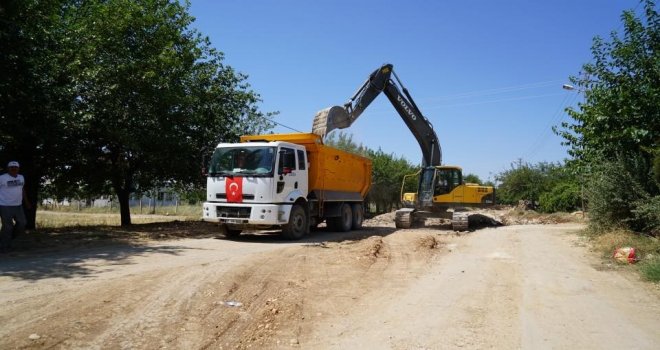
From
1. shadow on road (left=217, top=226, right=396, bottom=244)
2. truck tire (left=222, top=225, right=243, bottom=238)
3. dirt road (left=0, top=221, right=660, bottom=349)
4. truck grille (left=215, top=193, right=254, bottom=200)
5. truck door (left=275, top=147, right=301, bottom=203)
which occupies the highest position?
truck door (left=275, top=147, right=301, bottom=203)

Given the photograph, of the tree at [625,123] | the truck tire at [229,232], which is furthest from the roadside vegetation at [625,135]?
the truck tire at [229,232]

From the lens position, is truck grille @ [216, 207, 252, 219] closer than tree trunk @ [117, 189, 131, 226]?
Yes

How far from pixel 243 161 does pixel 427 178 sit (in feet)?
31.3

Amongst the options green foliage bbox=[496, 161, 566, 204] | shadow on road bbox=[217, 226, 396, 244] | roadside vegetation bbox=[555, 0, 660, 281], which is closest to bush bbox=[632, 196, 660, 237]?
roadside vegetation bbox=[555, 0, 660, 281]

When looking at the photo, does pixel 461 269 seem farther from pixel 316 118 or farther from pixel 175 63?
pixel 175 63

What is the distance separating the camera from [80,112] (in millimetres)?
13414

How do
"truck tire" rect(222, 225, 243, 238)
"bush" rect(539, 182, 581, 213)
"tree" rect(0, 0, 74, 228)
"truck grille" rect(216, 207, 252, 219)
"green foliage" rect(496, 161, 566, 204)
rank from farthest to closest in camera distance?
"green foliage" rect(496, 161, 566, 204), "bush" rect(539, 182, 581, 213), "truck tire" rect(222, 225, 243, 238), "truck grille" rect(216, 207, 252, 219), "tree" rect(0, 0, 74, 228)

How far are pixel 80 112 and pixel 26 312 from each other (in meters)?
9.45

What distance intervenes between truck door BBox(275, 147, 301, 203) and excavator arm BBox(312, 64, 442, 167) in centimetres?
286

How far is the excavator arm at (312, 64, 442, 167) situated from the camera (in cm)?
1688

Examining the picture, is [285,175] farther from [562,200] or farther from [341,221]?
[562,200]

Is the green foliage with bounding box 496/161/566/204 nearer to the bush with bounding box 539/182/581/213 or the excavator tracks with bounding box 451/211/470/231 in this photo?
the bush with bounding box 539/182/581/213

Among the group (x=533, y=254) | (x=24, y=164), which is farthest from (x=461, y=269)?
(x=24, y=164)

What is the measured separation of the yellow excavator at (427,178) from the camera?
62.8 ft
